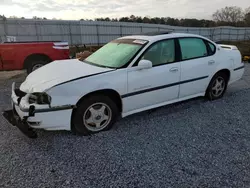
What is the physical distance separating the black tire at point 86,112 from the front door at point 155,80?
0.83 ft

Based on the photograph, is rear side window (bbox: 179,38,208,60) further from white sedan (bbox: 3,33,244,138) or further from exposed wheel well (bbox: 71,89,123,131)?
exposed wheel well (bbox: 71,89,123,131)

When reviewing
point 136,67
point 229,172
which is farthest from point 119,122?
point 229,172

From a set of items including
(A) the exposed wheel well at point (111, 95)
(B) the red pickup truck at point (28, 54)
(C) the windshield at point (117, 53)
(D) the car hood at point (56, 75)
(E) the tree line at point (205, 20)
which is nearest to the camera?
(D) the car hood at point (56, 75)

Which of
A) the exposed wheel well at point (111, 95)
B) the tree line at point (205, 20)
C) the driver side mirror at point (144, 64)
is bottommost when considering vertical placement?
the exposed wheel well at point (111, 95)

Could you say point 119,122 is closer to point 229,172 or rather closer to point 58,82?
point 58,82

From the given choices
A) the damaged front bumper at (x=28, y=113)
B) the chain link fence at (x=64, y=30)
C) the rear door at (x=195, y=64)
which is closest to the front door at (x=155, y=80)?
the rear door at (x=195, y=64)

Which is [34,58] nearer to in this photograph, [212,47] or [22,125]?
[22,125]

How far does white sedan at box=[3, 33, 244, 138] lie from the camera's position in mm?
3127

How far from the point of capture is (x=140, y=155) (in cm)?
291

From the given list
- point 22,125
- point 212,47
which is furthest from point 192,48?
point 22,125

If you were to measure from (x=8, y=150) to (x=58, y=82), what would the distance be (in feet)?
3.72

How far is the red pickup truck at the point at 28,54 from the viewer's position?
717 centimetres

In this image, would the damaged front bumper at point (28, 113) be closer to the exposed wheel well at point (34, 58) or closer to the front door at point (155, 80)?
the front door at point (155, 80)

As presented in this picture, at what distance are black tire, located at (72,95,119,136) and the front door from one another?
25 centimetres
